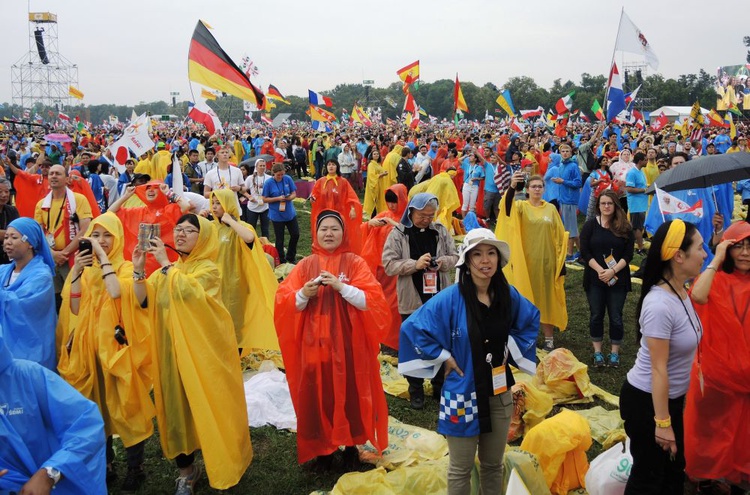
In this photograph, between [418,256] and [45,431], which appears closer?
[45,431]

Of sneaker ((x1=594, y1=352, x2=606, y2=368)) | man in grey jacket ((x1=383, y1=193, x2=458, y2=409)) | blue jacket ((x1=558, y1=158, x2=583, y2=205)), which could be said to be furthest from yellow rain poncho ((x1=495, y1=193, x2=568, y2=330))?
blue jacket ((x1=558, y1=158, x2=583, y2=205))

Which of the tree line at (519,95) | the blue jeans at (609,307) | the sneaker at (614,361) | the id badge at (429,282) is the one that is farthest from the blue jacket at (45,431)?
the tree line at (519,95)

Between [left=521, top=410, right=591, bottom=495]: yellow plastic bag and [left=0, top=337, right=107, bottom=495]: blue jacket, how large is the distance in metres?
2.68

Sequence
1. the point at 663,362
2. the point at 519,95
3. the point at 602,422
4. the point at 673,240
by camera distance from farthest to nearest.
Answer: the point at 519,95
the point at 602,422
the point at 673,240
the point at 663,362

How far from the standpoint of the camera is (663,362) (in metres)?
3.23

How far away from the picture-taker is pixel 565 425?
4270mm

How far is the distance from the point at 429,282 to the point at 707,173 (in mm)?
2721

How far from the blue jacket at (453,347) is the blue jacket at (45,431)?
5.13ft

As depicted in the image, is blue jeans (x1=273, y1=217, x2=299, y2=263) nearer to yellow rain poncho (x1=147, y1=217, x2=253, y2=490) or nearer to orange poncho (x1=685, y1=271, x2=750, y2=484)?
yellow rain poncho (x1=147, y1=217, x2=253, y2=490)

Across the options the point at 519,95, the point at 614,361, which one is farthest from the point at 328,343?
the point at 519,95

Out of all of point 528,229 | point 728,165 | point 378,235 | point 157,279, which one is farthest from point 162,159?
point 728,165

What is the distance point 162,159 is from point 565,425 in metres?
10.7

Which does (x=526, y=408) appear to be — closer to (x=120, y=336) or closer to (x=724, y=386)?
(x=724, y=386)

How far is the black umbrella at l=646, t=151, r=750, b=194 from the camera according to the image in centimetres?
590
